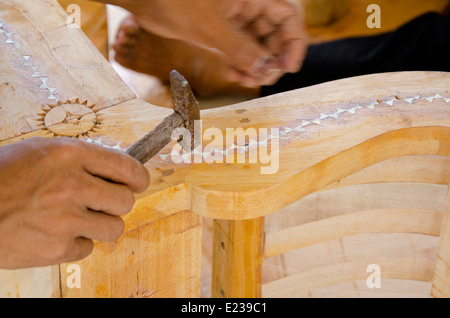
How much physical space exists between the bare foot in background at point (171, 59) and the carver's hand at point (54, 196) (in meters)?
1.15

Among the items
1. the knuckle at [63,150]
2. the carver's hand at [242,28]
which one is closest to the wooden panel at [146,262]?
the knuckle at [63,150]

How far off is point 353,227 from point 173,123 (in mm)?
510

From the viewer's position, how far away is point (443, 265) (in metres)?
1.24

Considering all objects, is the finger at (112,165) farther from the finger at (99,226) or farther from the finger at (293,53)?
the finger at (293,53)

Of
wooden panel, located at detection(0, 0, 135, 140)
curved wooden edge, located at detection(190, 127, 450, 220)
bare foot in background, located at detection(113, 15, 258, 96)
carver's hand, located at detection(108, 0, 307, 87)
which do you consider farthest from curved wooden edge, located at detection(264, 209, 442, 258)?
bare foot in background, located at detection(113, 15, 258, 96)

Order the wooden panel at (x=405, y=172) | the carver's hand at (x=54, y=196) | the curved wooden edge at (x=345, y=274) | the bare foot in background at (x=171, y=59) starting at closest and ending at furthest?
the carver's hand at (x=54, y=196)
the wooden panel at (x=405, y=172)
the curved wooden edge at (x=345, y=274)
the bare foot in background at (x=171, y=59)

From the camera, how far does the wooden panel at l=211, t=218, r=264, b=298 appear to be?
1.18 m

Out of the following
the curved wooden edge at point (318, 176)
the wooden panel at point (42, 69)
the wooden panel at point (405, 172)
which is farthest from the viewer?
the wooden panel at point (405, 172)

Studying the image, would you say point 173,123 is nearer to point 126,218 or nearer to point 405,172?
point 126,218

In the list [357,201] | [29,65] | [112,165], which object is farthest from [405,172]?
[29,65]

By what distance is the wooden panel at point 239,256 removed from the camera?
118 centimetres

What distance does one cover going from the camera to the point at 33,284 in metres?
1.00

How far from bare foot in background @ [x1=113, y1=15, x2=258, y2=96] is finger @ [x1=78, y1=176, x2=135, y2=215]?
1154mm

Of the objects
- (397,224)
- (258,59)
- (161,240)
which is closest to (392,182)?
(397,224)
